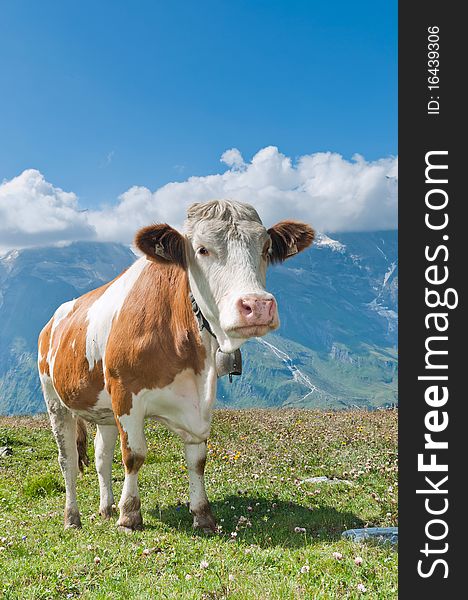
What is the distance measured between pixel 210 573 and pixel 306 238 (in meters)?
4.31

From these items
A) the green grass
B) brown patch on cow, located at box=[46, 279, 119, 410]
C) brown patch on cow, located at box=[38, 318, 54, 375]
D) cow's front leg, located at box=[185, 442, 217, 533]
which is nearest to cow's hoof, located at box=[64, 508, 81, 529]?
the green grass

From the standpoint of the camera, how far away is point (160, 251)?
7453 millimetres

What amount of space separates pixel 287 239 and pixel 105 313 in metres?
2.96

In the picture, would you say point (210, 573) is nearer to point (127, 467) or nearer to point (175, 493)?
point (127, 467)

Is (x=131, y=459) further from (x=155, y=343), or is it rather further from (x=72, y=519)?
(x=72, y=519)

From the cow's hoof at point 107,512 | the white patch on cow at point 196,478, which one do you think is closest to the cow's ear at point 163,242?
the white patch on cow at point 196,478

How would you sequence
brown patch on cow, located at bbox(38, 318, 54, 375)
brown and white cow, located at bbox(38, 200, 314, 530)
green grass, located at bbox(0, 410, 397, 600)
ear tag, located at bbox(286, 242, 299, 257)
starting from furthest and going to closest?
brown patch on cow, located at bbox(38, 318, 54, 375) → ear tag, located at bbox(286, 242, 299, 257) → brown and white cow, located at bbox(38, 200, 314, 530) → green grass, located at bbox(0, 410, 397, 600)

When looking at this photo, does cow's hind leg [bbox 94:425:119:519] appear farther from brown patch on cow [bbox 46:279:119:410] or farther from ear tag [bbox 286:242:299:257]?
ear tag [bbox 286:242:299:257]

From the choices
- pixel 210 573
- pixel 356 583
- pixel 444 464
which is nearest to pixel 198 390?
pixel 210 573

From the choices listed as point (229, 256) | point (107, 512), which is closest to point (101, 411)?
point (107, 512)

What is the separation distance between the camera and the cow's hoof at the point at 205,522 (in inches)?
312

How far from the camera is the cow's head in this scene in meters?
6.18

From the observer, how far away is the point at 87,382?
8.89m

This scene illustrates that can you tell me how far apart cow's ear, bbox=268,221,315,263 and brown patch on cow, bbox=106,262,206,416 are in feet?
4.13
